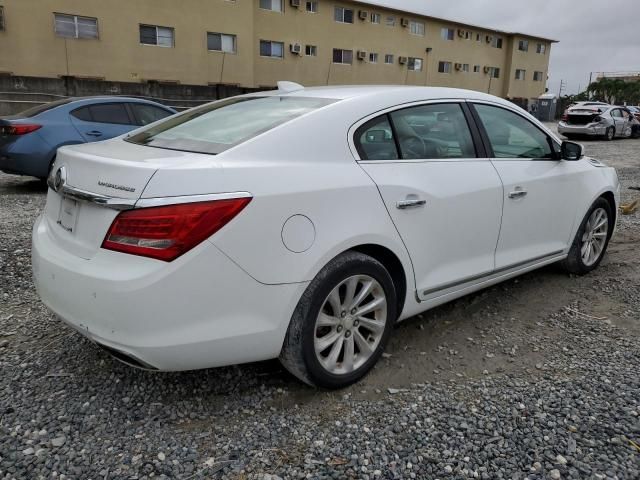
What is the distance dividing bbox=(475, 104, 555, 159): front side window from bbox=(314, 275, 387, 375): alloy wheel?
145 centimetres

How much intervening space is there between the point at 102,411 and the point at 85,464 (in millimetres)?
371

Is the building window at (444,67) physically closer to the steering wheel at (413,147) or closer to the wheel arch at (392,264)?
the steering wheel at (413,147)

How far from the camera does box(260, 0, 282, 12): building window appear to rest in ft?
86.5

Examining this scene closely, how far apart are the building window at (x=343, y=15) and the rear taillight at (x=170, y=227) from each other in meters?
29.9

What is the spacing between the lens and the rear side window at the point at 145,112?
8.34 metres

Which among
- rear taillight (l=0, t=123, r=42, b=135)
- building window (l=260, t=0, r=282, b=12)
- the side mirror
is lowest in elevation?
rear taillight (l=0, t=123, r=42, b=135)

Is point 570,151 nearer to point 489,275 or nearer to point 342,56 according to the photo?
point 489,275

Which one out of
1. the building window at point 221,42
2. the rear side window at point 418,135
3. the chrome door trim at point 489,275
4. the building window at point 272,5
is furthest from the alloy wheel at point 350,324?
the building window at point 272,5

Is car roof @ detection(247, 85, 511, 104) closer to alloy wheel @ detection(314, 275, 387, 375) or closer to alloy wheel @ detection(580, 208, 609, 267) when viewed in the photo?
alloy wheel @ detection(314, 275, 387, 375)

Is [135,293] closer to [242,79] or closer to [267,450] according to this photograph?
[267,450]

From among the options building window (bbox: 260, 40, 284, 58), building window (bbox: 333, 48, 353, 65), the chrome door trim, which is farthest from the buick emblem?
building window (bbox: 333, 48, 353, 65)

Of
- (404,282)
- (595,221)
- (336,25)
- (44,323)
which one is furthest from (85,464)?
(336,25)

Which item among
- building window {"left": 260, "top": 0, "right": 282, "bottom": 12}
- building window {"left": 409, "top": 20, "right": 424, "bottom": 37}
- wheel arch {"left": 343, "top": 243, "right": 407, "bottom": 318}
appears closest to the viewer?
wheel arch {"left": 343, "top": 243, "right": 407, "bottom": 318}

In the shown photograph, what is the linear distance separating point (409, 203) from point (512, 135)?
1449mm
